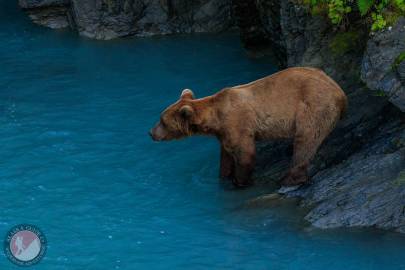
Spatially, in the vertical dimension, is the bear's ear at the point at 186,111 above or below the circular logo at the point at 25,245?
above

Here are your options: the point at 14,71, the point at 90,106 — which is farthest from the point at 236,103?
the point at 14,71

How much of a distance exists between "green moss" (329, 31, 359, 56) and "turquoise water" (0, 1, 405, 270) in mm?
2651

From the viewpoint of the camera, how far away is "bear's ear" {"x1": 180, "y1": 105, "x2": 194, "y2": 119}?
10.9 meters

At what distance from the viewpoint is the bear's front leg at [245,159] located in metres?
11.0

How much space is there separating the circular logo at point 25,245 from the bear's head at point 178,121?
240cm

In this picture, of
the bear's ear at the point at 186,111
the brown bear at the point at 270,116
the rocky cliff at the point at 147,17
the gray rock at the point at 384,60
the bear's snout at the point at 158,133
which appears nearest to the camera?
the gray rock at the point at 384,60

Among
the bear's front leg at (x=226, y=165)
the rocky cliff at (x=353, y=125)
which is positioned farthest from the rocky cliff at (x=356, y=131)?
the bear's front leg at (x=226, y=165)

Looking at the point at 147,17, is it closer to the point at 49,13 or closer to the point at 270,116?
the point at 49,13

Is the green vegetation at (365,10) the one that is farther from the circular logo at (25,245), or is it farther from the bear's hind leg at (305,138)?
the circular logo at (25,245)

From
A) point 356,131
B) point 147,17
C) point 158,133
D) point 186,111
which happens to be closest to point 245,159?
point 186,111

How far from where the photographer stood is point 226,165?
1155cm

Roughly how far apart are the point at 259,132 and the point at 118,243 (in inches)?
A: 107


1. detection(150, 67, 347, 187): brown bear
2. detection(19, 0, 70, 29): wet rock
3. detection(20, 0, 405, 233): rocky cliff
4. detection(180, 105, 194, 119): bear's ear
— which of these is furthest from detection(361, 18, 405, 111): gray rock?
detection(19, 0, 70, 29): wet rock

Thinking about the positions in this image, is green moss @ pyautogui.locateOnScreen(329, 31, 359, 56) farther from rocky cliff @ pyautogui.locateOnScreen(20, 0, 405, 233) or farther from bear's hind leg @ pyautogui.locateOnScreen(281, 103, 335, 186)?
bear's hind leg @ pyautogui.locateOnScreen(281, 103, 335, 186)
